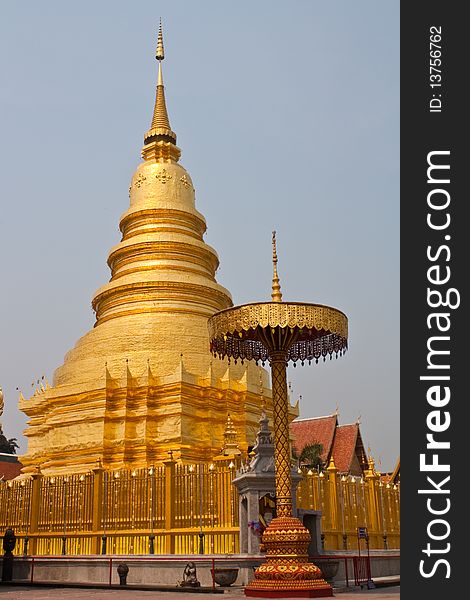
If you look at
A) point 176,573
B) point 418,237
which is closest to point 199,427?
point 176,573

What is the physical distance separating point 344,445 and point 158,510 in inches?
A: 839

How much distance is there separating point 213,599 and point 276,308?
4450 millimetres

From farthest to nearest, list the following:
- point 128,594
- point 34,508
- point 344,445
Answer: point 344,445 → point 34,508 → point 128,594

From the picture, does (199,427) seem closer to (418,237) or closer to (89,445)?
(89,445)

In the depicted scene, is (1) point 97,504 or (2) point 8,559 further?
(1) point 97,504

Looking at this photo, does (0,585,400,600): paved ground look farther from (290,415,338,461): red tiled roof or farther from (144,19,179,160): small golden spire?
(290,415,338,461): red tiled roof

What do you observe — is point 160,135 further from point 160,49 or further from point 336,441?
point 336,441

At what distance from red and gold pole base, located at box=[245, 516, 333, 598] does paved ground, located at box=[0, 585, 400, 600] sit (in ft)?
1.35

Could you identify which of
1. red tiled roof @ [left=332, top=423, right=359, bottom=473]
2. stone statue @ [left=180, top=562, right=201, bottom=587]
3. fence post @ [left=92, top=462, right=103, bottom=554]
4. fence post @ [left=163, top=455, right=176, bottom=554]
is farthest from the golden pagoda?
red tiled roof @ [left=332, top=423, right=359, bottom=473]

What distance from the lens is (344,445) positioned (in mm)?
37375

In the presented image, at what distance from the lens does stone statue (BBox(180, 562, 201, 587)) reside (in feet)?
46.5

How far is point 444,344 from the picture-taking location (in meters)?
8.68

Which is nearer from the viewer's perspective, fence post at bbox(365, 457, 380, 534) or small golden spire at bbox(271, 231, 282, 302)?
small golden spire at bbox(271, 231, 282, 302)

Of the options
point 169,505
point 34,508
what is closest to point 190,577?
point 169,505
